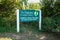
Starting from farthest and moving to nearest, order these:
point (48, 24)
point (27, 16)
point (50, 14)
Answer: point (50, 14) → point (48, 24) → point (27, 16)

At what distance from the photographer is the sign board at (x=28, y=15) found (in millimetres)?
8188

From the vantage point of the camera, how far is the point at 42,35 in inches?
309

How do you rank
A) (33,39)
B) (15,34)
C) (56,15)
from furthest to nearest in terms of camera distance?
(56,15), (15,34), (33,39)

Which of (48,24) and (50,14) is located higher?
(50,14)

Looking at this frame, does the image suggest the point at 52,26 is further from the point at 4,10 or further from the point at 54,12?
the point at 4,10

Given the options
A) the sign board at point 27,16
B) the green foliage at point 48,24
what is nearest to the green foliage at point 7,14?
the sign board at point 27,16

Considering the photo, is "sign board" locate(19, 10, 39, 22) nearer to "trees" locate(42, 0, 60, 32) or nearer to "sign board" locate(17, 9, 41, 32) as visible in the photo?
"sign board" locate(17, 9, 41, 32)

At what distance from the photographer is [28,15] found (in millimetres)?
8227

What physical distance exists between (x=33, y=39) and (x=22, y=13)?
4.26 feet

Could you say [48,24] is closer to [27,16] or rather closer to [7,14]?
[27,16]

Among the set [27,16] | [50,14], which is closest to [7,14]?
[27,16]

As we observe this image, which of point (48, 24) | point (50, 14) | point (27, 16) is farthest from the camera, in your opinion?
point (50, 14)

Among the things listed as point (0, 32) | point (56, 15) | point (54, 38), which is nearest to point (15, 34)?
point (0, 32)

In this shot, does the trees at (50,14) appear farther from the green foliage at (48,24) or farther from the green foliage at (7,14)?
the green foliage at (7,14)
